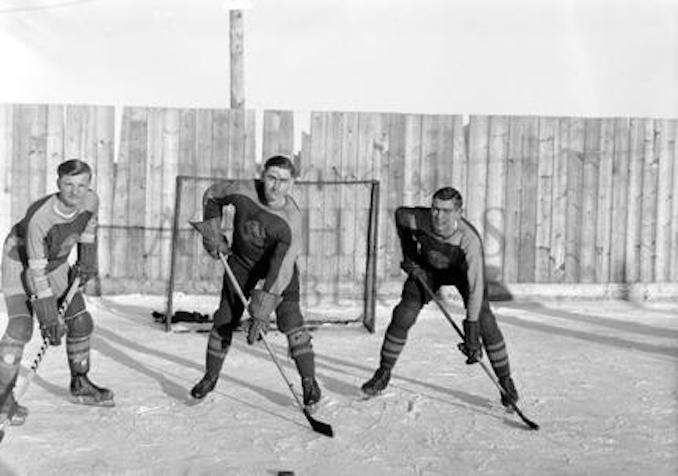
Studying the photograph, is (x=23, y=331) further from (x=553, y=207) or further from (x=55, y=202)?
(x=553, y=207)

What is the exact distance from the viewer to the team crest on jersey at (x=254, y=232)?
605 cm

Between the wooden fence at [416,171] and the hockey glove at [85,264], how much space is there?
14.4ft

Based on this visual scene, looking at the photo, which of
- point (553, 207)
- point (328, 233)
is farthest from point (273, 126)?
point (553, 207)

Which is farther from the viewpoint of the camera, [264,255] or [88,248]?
[264,255]

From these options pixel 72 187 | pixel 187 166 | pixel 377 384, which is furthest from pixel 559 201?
pixel 72 187

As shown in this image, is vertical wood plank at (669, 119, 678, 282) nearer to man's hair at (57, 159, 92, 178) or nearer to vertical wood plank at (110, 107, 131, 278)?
vertical wood plank at (110, 107, 131, 278)

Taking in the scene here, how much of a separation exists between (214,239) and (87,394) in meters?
1.27

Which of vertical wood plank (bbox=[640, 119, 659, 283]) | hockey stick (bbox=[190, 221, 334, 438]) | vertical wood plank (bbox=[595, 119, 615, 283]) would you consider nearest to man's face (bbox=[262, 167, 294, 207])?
hockey stick (bbox=[190, 221, 334, 438])

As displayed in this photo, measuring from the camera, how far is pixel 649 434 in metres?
5.69

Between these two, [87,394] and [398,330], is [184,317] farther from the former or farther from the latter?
[398,330]

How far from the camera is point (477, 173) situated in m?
10.7

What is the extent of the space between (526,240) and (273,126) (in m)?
3.06

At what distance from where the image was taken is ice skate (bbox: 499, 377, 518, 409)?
19.9ft

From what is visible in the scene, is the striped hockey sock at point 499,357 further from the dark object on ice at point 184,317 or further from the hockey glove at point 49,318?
the dark object on ice at point 184,317
